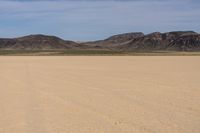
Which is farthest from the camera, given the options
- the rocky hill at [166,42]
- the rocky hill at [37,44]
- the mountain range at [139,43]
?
the rocky hill at [37,44]

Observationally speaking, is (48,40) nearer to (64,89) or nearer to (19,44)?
(19,44)

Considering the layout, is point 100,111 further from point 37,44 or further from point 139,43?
point 139,43

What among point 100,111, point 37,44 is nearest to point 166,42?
point 37,44

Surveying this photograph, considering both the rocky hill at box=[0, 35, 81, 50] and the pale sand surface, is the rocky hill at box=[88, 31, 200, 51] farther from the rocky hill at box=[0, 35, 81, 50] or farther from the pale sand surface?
the pale sand surface

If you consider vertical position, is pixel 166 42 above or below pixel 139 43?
above

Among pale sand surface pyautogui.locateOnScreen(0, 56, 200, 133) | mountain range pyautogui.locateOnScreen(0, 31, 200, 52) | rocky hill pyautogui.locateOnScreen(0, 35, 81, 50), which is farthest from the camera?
rocky hill pyautogui.locateOnScreen(0, 35, 81, 50)

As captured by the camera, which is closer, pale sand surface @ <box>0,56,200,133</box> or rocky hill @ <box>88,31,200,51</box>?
pale sand surface @ <box>0,56,200,133</box>

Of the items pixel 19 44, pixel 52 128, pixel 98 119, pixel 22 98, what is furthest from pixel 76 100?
pixel 19 44

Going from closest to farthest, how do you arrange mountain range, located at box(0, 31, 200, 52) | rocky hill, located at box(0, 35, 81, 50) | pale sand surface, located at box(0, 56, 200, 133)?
pale sand surface, located at box(0, 56, 200, 133) → mountain range, located at box(0, 31, 200, 52) → rocky hill, located at box(0, 35, 81, 50)

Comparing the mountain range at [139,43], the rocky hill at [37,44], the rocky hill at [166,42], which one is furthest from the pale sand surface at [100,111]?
the rocky hill at [37,44]

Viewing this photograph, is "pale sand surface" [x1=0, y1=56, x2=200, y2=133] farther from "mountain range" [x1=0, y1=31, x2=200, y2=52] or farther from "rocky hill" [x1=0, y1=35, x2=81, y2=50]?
"rocky hill" [x1=0, y1=35, x2=81, y2=50]

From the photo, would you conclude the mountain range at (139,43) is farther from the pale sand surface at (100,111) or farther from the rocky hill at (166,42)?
the pale sand surface at (100,111)

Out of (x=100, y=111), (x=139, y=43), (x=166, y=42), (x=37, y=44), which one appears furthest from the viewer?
(x=139, y=43)

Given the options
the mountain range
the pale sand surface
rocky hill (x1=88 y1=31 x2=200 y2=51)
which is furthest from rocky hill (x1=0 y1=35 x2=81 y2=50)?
the pale sand surface
